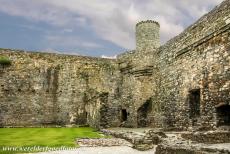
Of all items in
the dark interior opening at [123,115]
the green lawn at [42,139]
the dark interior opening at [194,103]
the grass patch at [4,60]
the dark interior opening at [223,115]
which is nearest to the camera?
the green lawn at [42,139]

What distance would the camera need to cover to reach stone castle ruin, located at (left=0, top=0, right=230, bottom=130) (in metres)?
13.9

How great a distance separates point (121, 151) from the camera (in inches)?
424

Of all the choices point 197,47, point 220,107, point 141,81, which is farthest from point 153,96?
point 220,107

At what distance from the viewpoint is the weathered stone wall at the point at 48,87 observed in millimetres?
23688

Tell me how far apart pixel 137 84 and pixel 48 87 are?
669 centimetres

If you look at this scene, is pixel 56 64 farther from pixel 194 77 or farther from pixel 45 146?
pixel 45 146

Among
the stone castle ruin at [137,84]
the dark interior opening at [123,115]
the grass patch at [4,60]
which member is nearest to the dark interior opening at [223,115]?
the stone castle ruin at [137,84]

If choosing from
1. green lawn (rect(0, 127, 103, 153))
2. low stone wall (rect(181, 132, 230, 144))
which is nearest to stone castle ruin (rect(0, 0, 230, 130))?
low stone wall (rect(181, 132, 230, 144))

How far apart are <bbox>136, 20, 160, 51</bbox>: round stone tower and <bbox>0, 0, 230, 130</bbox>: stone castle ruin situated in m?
0.09

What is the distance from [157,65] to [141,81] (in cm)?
166

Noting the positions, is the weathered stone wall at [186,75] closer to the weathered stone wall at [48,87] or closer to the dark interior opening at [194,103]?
the dark interior opening at [194,103]

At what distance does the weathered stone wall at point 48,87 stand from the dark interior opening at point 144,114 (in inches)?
116

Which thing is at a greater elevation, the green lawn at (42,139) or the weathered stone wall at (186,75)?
the weathered stone wall at (186,75)

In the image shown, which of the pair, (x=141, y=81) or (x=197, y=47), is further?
(x=141, y=81)
